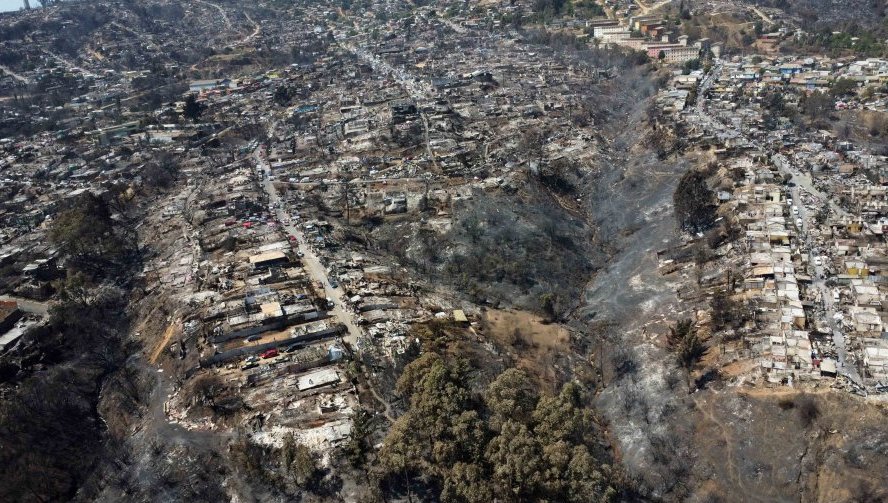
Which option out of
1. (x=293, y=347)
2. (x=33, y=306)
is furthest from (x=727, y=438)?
(x=33, y=306)

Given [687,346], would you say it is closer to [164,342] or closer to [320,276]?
[320,276]

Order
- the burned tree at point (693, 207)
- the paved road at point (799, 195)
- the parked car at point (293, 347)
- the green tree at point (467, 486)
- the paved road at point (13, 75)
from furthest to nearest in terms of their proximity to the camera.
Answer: the paved road at point (13, 75)
the burned tree at point (693, 207)
the parked car at point (293, 347)
the paved road at point (799, 195)
the green tree at point (467, 486)

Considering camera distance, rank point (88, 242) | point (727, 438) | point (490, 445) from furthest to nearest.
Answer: point (88, 242), point (727, 438), point (490, 445)

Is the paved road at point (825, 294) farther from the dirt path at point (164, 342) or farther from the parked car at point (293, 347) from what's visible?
the dirt path at point (164, 342)

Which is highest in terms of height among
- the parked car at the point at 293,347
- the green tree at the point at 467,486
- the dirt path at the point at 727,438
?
the green tree at the point at 467,486

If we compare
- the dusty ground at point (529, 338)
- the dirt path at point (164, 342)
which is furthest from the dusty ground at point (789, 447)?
the dirt path at point (164, 342)

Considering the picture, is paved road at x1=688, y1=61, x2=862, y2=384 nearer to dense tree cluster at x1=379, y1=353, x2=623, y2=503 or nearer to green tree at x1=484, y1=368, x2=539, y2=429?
dense tree cluster at x1=379, y1=353, x2=623, y2=503

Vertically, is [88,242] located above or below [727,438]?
above
